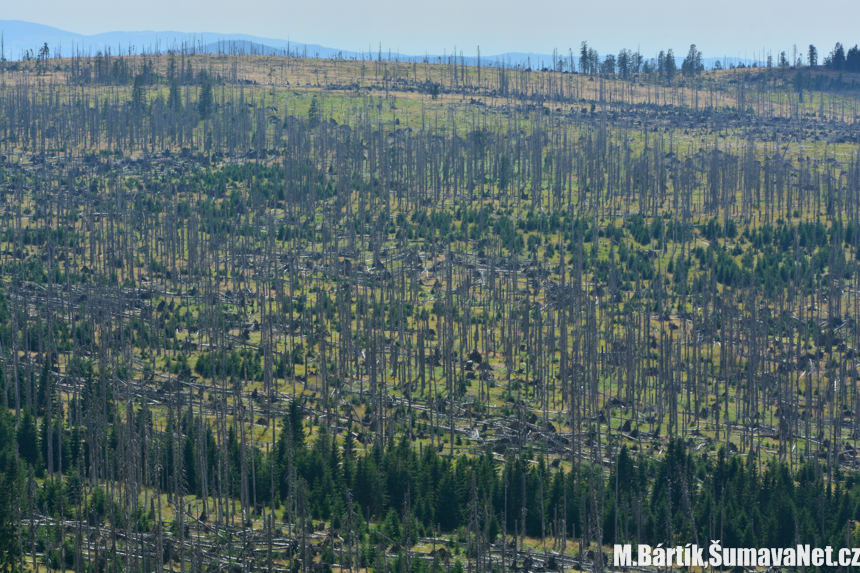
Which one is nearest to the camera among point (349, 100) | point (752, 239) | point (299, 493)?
point (299, 493)

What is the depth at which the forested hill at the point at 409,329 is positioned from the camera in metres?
60.6

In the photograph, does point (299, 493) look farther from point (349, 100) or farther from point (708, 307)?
point (349, 100)

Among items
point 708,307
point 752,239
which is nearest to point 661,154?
point 752,239

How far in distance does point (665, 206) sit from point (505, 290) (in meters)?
38.5

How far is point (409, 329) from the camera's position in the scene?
98812 mm

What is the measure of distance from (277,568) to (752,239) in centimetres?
8623

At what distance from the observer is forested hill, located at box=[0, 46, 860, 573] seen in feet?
199

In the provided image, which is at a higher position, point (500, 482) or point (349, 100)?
point (349, 100)

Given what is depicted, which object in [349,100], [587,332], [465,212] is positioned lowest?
[587,332]

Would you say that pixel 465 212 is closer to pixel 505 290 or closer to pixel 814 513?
pixel 505 290

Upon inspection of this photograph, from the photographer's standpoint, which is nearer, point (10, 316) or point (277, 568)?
point (277, 568)

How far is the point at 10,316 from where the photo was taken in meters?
90.7

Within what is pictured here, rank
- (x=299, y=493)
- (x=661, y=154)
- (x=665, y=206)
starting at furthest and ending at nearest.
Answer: (x=661, y=154) < (x=665, y=206) < (x=299, y=493)

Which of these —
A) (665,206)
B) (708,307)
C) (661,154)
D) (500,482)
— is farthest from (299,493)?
(661,154)
